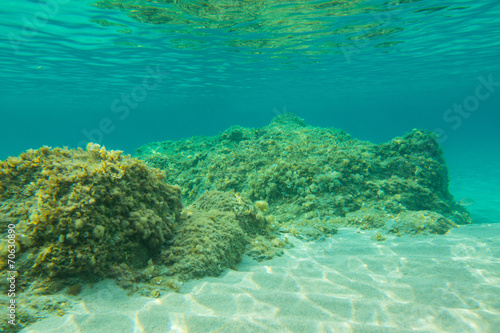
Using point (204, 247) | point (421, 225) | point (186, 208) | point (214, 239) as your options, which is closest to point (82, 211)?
point (204, 247)

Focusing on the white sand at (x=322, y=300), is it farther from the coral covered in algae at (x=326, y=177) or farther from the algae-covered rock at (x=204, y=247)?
the coral covered in algae at (x=326, y=177)

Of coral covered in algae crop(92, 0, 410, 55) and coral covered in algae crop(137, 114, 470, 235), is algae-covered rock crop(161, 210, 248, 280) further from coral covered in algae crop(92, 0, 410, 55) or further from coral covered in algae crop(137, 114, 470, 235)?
coral covered in algae crop(92, 0, 410, 55)

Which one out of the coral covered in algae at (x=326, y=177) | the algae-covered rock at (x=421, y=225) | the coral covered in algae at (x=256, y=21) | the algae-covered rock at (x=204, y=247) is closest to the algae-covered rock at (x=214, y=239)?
the algae-covered rock at (x=204, y=247)

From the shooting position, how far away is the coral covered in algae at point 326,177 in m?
7.69

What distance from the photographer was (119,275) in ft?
11.1

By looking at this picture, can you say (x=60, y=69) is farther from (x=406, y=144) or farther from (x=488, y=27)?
(x=488, y=27)

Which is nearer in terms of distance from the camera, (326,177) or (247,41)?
(326,177)

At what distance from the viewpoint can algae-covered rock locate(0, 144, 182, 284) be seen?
3083mm

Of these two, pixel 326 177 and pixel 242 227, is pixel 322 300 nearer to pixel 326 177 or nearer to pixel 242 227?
pixel 242 227

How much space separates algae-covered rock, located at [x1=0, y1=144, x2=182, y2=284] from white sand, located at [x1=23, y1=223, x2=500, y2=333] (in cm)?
47

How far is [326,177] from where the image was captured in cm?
821

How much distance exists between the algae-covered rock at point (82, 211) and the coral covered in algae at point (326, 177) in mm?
3716

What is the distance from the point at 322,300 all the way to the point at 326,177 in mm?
5255

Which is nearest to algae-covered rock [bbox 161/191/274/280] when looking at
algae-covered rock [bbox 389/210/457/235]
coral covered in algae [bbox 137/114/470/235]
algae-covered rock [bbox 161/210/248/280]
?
algae-covered rock [bbox 161/210/248/280]
